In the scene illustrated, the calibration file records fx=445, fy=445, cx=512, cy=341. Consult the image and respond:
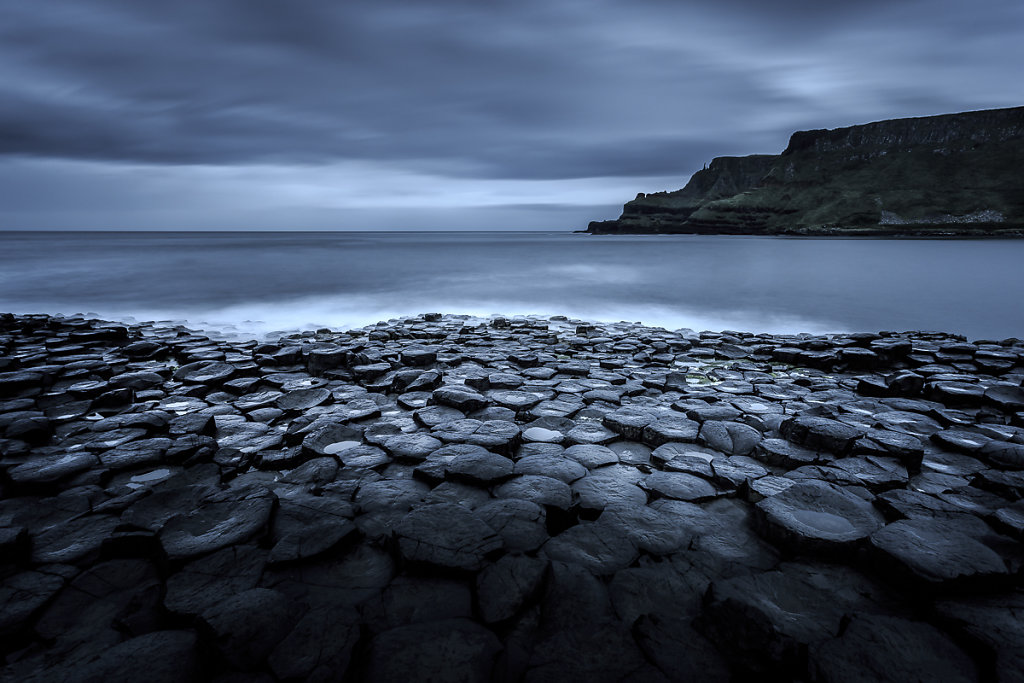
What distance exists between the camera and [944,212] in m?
69.2

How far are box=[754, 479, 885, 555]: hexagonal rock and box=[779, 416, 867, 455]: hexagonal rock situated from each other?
654 millimetres

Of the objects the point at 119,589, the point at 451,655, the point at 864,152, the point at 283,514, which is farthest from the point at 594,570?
the point at 864,152

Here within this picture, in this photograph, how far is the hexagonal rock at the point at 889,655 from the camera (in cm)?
161

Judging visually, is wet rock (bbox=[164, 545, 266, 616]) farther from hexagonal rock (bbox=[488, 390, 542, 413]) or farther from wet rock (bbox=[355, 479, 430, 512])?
hexagonal rock (bbox=[488, 390, 542, 413])

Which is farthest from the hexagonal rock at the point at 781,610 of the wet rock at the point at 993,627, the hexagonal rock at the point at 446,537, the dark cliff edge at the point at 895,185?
the dark cliff edge at the point at 895,185

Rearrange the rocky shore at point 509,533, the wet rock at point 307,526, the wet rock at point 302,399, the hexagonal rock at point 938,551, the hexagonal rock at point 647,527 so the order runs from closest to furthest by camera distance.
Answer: the rocky shore at point 509,533, the hexagonal rock at point 938,551, the wet rock at point 307,526, the hexagonal rock at point 647,527, the wet rock at point 302,399

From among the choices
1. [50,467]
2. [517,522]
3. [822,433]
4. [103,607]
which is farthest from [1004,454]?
[50,467]

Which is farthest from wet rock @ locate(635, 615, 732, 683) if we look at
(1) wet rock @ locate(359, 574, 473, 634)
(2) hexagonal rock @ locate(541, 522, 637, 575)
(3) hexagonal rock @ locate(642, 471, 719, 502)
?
(3) hexagonal rock @ locate(642, 471, 719, 502)

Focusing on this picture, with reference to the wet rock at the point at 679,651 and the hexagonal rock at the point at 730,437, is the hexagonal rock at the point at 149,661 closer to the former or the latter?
the wet rock at the point at 679,651

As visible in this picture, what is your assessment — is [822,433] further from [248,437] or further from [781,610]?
[248,437]

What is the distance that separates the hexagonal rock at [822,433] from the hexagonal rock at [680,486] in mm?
1100

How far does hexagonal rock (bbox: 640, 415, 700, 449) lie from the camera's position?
11.5ft

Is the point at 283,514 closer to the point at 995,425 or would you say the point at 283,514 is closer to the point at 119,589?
the point at 119,589

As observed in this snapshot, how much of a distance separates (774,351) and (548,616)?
19.3 ft
